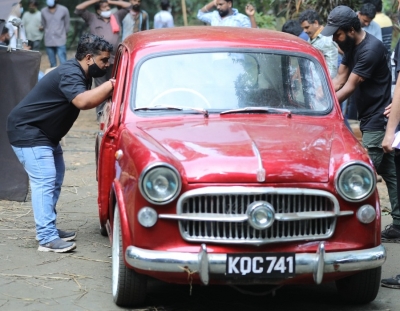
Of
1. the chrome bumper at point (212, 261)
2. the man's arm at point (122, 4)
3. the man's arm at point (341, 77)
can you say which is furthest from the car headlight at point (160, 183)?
the man's arm at point (122, 4)

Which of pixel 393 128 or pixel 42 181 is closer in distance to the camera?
pixel 393 128

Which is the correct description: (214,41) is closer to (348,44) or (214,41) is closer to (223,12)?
(348,44)

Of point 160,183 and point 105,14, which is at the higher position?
point 105,14

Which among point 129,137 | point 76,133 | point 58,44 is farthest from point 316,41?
point 58,44

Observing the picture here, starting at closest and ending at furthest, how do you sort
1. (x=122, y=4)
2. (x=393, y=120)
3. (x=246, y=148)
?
(x=246, y=148) → (x=393, y=120) → (x=122, y=4)

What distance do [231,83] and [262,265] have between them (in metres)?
1.73

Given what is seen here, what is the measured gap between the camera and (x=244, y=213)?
493cm

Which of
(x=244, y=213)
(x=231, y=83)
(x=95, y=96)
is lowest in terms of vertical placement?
(x=244, y=213)

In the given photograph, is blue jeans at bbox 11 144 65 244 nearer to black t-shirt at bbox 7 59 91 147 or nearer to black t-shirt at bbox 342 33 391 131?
black t-shirt at bbox 7 59 91 147

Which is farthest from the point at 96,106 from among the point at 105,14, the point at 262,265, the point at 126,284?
the point at 105,14

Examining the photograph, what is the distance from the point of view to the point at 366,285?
18.1 feet

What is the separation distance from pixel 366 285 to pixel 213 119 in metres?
1.55

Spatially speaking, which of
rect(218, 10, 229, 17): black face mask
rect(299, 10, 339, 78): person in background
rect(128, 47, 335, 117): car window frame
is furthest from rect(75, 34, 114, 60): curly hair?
rect(218, 10, 229, 17): black face mask

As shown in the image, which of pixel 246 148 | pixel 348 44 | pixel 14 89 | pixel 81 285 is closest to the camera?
pixel 246 148
